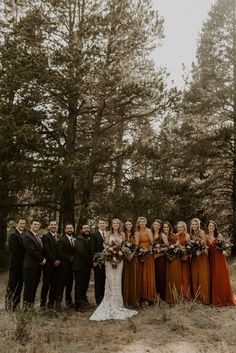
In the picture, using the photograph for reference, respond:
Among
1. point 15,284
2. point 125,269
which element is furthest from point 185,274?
point 15,284

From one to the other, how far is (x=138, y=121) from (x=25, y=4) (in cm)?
613

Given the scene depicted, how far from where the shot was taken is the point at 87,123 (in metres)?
18.2

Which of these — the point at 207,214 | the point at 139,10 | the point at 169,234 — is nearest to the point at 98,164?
the point at 169,234

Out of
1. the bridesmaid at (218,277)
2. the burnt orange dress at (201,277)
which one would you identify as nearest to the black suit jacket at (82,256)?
the burnt orange dress at (201,277)

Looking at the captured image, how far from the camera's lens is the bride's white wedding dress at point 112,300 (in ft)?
31.5

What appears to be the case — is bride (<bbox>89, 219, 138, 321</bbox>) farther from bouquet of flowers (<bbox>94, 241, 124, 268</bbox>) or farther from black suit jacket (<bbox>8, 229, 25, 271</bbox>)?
black suit jacket (<bbox>8, 229, 25, 271</bbox>)

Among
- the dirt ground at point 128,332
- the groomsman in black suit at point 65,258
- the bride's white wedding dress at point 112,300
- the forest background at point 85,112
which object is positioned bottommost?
the dirt ground at point 128,332

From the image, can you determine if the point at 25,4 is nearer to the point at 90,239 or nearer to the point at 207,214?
the point at 90,239

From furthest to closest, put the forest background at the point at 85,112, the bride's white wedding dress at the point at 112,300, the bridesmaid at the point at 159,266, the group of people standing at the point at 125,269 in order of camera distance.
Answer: the forest background at the point at 85,112 < the bridesmaid at the point at 159,266 < the group of people standing at the point at 125,269 < the bride's white wedding dress at the point at 112,300

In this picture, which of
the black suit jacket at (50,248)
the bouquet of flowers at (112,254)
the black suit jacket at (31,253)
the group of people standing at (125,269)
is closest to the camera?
the black suit jacket at (31,253)

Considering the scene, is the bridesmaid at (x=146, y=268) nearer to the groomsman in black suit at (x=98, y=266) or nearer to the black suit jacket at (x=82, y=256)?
the groomsman in black suit at (x=98, y=266)

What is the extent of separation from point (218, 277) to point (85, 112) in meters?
8.69

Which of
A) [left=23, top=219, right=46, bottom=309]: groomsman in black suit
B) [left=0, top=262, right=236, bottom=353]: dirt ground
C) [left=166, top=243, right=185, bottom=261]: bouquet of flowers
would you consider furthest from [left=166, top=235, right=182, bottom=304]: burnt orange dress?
[left=23, top=219, right=46, bottom=309]: groomsman in black suit

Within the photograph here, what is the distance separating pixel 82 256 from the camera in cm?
1068
